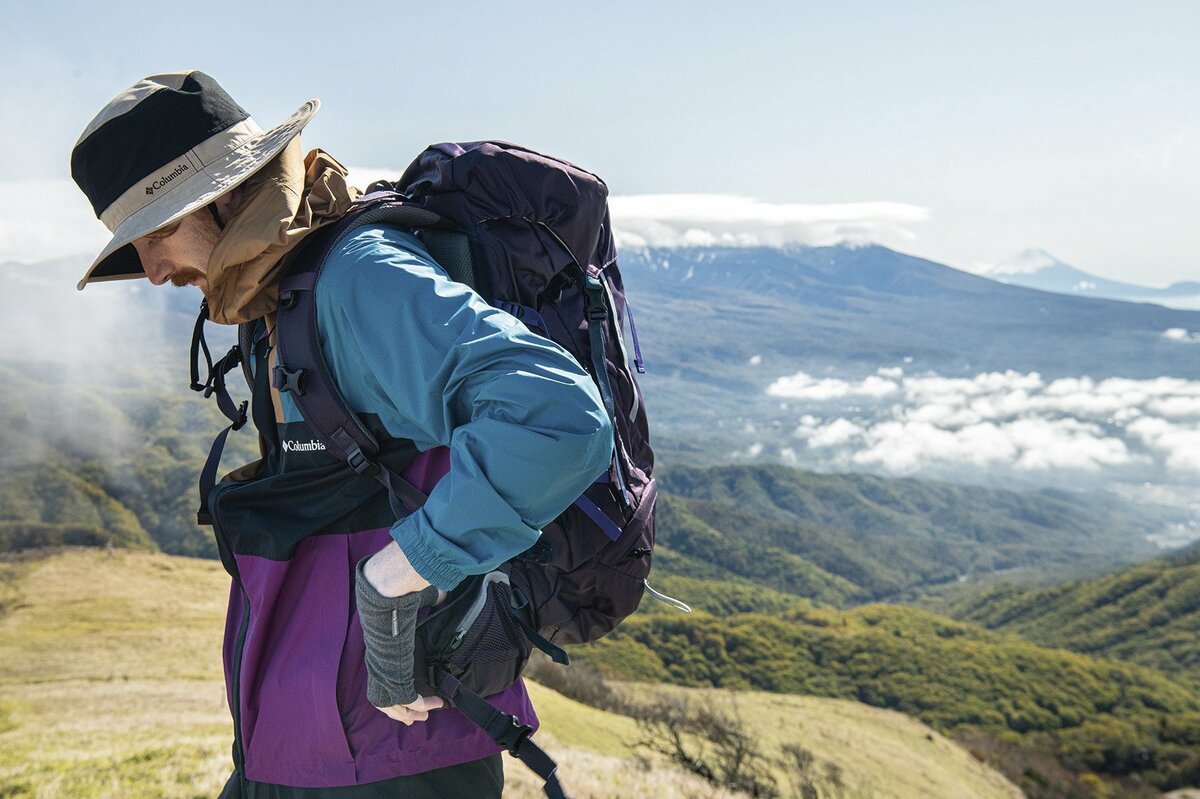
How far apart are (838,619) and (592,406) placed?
123 meters

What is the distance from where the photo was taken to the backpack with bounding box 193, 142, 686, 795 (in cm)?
206

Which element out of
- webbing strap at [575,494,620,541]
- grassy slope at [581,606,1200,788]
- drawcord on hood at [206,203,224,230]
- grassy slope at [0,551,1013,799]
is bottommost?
grassy slope at [581,606,1200,788]

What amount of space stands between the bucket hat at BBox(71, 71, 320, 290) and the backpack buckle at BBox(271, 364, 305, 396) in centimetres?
42

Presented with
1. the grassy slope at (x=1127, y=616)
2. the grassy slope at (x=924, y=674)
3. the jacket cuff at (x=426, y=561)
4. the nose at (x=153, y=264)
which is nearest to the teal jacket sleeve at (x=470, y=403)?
the jacket cuff at (x=426, y=561)

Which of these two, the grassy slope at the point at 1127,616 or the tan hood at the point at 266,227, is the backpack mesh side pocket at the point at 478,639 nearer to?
the tan hood at the point at 266,227

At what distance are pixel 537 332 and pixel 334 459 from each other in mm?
588

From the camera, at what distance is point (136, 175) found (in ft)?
6.93

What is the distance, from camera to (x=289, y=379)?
2.01 meters

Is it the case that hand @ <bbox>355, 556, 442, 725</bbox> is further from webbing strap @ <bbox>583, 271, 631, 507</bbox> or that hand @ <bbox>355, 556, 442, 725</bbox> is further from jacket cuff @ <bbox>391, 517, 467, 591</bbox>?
webbing strap @ <bbox>583, 271, 631, 507</bbox>

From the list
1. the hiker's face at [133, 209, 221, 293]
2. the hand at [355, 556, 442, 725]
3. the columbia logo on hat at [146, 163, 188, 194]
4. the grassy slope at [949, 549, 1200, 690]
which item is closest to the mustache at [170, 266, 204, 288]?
the hiker's face at [133, 209, 221, 293]

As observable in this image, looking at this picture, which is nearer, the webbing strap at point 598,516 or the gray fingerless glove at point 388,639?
the gray fingerless glove at point 388,639

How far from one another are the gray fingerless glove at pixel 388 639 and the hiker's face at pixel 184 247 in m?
0.87

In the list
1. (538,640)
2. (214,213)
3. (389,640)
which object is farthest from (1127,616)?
(214,213)

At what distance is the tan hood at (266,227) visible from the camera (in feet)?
6.58
